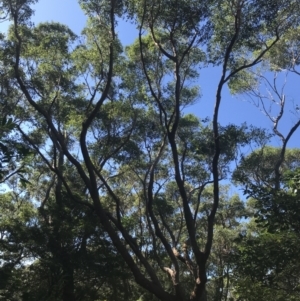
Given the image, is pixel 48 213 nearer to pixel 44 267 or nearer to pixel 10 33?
pixel 44 267

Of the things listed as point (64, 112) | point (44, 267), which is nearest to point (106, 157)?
point (64, 112)

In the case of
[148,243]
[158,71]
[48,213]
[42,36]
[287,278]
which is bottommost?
[287,278]

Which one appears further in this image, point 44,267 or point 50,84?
point 50,84

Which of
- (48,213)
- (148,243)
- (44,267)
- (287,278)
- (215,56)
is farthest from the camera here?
(148,243)

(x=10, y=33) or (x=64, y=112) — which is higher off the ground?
(x=10, y=33)

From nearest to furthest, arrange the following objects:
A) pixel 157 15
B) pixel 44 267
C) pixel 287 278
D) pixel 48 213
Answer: pixel 287 278, pixel 157 15, pixel 44 267, pixel 48 213

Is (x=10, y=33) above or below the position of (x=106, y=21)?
above

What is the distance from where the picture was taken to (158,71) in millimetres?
12180

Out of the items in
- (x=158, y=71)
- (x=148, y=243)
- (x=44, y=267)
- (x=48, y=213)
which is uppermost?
(x=158, y=71)

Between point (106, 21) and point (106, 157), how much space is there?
4427 millimetres

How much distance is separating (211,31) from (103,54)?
11.4 ft

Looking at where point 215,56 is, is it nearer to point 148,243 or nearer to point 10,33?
point 10,33

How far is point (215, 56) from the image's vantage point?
9430 millimetres

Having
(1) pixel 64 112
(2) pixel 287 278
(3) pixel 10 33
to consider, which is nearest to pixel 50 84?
(1) pixel 64 112
